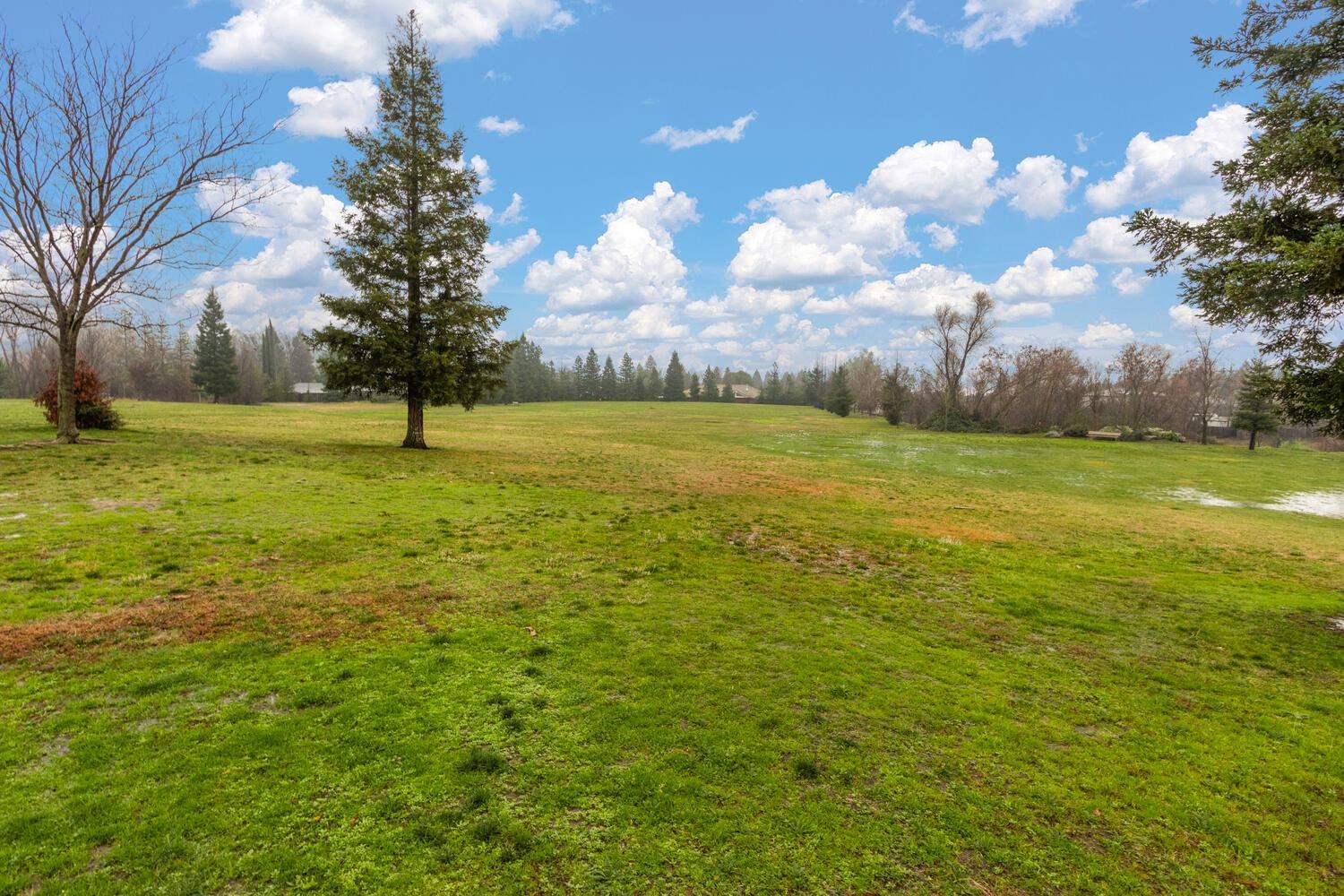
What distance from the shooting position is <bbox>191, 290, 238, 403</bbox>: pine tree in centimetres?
6397

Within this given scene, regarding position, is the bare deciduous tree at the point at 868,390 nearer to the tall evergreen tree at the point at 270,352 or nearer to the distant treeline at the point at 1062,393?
the distant treeline at the point at 1062,393

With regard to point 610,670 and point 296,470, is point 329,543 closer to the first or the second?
point 610,670

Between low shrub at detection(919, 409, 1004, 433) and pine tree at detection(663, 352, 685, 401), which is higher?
pine tree at detection(663, 352, 685, 401)

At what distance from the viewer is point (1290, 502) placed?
72.9 feet

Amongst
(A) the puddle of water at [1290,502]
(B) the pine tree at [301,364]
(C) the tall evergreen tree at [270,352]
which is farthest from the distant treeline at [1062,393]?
(B) the pine tree at [301,364]

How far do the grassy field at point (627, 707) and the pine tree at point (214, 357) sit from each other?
213 ft

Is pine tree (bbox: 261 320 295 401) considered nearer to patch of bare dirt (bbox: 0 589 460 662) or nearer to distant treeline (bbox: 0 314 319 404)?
distant treeline (bbox: 0 314 319 404)

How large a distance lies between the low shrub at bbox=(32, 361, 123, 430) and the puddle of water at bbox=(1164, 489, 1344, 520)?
41.6 m

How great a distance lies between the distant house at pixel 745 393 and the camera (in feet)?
425

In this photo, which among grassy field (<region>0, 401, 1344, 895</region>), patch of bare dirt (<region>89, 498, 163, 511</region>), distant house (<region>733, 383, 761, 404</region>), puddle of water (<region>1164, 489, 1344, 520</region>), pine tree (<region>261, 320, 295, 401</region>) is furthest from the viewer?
distant house (<region>733, 383, 761, 404</region>)

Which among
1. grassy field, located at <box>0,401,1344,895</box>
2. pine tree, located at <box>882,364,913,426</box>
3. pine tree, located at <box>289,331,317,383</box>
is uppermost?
pine tree, located at <box>289,331,317,383</box>

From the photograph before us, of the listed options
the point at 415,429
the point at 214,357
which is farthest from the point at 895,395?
the point at 214,357

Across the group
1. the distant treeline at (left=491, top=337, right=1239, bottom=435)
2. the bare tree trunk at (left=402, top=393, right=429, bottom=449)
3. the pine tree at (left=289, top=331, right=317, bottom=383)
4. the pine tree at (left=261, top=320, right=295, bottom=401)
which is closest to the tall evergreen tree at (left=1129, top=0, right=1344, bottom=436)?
the bare tree trunk at (left=402, top=393, right=429, bottom=449)

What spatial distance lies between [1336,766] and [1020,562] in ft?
22.2
